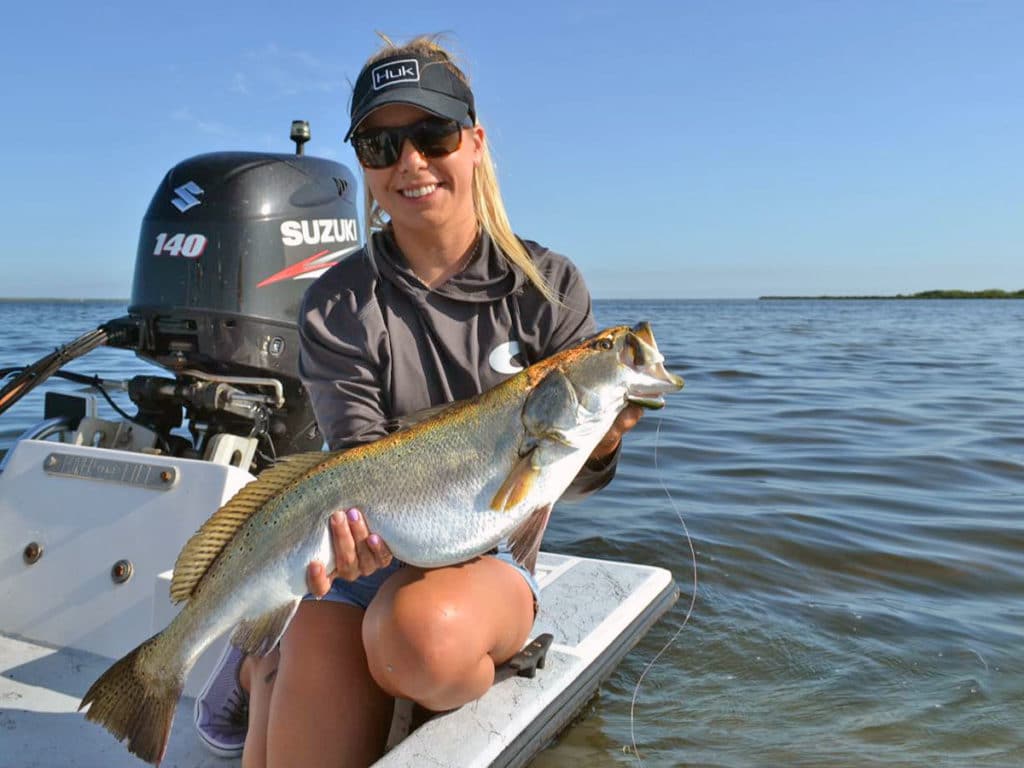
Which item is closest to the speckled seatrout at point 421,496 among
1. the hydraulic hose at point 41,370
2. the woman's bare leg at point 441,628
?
the woman's bare leg at point 441,628

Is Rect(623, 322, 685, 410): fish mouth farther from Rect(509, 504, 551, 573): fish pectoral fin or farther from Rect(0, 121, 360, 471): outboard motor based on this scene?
Rect(0, 121, 360, 471): outboard motor

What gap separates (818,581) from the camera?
5797mm

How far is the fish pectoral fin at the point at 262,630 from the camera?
2.48 metres

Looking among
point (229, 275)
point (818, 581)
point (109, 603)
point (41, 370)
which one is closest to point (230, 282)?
point (229, 275)

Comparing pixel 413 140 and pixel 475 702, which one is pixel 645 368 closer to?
pixel 413 140

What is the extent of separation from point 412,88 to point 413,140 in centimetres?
17

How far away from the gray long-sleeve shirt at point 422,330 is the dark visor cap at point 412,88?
1.64 feet

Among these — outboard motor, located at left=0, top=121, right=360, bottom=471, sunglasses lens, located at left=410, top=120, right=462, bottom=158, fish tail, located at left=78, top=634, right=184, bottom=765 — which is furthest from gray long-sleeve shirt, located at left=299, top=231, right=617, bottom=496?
outboard motor, located at left=0, top=121, right=360, bottom=471

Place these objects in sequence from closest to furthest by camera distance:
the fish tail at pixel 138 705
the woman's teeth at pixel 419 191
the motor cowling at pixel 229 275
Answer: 1. the fish tail at pixel 138 705
2. the woman's teeth at pixel 419 191
3. the motor cowling at pixel 229 275

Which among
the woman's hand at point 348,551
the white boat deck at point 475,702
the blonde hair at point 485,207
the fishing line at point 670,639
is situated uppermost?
the blonde hair at point 485,207

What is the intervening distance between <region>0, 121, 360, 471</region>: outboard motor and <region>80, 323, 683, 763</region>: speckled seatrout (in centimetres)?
180

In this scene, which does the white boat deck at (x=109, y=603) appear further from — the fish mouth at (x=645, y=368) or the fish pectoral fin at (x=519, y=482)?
the fish mouth at (x=645, y=368)

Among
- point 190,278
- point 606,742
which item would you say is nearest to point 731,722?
point 606,742

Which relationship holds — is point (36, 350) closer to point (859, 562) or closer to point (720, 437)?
→ point (720, 437)
